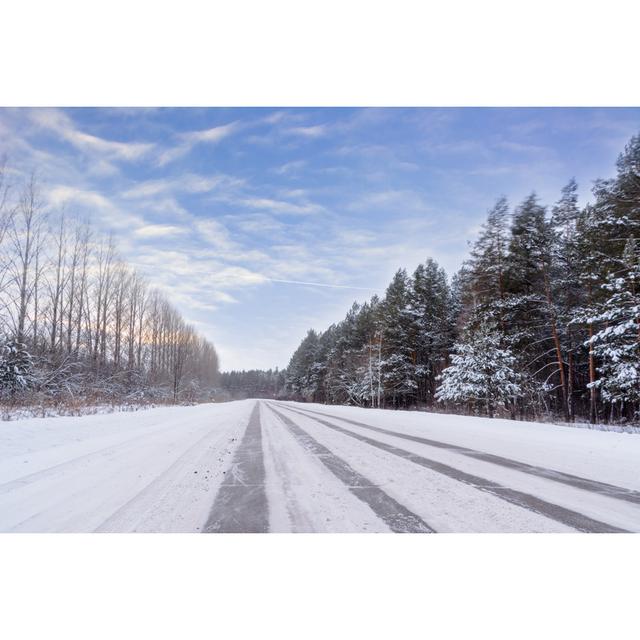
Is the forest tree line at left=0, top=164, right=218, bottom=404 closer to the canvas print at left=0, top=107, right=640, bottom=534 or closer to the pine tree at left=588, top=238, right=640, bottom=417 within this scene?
the canvas print at left=0, top=107, right=640, bottom=534

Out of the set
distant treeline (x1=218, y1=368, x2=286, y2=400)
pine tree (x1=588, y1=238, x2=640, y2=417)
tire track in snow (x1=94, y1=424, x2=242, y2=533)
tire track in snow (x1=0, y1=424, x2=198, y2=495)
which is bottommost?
distant treeline (x1=218, y1=368, x2=286, y2=400)

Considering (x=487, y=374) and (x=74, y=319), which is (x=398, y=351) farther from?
(x=74, y=319)

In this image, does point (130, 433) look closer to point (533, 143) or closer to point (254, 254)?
point (254, 254)

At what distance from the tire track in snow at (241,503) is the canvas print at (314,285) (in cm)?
2

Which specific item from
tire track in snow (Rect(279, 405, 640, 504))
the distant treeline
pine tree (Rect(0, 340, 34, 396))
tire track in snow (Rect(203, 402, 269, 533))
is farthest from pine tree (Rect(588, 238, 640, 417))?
the distant treeline

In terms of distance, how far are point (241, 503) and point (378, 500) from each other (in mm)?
1161

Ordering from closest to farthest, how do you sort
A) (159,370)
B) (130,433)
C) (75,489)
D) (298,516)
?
(298,516) → (75,489) → (130,433) → (159,370)

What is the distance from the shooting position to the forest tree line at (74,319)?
1070cm

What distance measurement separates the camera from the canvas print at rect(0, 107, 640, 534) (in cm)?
290

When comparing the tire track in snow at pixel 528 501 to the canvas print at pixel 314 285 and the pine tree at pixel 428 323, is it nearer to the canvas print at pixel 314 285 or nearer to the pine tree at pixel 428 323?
the canvas print at pixel 314 285

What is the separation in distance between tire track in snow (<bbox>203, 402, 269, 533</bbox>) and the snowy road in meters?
0.01

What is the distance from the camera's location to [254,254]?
9.99 metres

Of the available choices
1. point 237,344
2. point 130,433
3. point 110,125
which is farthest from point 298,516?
point 237,344
